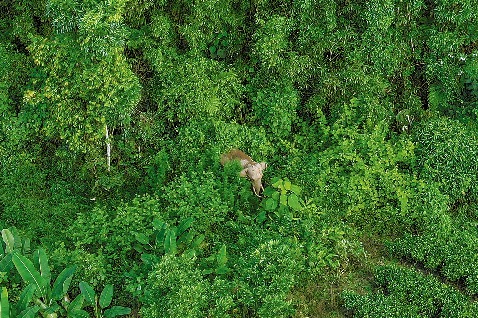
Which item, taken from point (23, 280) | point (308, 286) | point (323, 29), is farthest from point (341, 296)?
point (323, 29)

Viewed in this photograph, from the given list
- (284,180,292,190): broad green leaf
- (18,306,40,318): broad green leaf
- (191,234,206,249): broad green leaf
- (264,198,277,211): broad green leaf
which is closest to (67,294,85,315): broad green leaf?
(18,306,40,318): broad green leaf

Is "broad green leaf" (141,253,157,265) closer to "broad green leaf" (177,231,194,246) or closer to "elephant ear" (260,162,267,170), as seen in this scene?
"broad green leaf" (177,231,194,246)

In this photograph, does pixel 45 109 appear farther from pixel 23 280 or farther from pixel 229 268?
pixel 229 268

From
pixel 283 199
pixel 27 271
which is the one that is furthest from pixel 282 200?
pixel 27 271

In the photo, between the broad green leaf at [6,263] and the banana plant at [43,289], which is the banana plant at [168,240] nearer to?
the banana plant at [43,289]

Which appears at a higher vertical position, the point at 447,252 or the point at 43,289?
the point at 447,252

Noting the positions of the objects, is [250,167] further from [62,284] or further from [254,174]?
[62,284]
